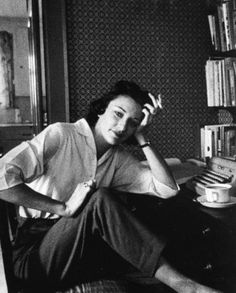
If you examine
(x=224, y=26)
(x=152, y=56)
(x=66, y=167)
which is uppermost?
(x=224, y=26)

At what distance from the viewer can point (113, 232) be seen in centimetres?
120

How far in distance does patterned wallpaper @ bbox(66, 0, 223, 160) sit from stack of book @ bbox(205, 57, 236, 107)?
0.08 meters

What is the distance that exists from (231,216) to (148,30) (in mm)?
1306

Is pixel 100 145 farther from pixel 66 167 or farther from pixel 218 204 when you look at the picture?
pixel 218 204

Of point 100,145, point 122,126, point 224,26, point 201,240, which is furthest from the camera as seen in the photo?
→ point 224,26

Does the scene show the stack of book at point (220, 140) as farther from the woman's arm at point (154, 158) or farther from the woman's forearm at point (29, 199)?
the woman's forearm at point (29, 199)

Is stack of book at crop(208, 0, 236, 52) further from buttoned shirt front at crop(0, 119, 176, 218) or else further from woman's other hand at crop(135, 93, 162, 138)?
buttoned shirt front at crop(0, 119, 176, 218)

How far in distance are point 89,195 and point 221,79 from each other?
1.17 metres

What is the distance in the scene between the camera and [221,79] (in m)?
2.04

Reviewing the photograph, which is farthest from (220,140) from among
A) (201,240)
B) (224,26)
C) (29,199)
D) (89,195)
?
(29,199)

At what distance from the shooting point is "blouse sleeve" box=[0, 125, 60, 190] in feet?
4.13

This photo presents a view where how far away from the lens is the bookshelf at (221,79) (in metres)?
1.94

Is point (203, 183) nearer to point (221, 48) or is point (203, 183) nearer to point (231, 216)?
point (231, 216)

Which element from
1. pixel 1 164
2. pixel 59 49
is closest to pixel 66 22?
pixel 59 49
